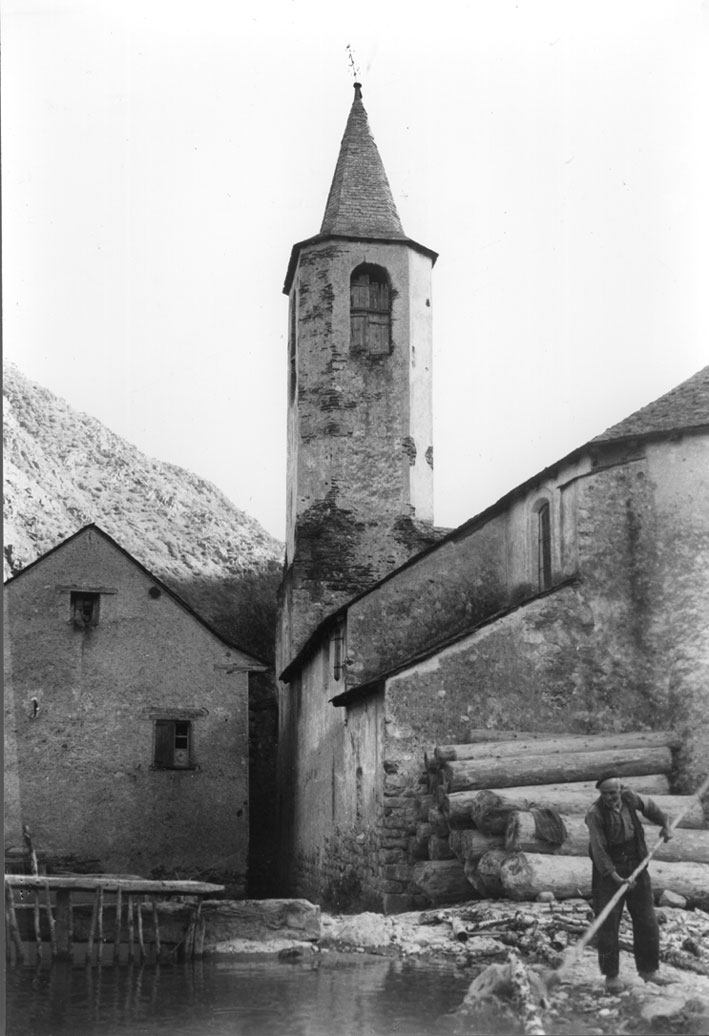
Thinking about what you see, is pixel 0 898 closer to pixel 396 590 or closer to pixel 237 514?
pixel 396 590

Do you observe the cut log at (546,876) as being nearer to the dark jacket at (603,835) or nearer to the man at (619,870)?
the man at (619,870)

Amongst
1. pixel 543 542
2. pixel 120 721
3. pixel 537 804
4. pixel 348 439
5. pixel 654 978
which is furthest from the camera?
pixel 348 439

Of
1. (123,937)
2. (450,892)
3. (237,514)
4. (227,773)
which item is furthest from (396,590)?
(237,514)

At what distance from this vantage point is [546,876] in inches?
548

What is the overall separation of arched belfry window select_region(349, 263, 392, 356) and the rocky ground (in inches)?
567

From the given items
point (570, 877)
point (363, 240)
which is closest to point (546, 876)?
point (570, 877)

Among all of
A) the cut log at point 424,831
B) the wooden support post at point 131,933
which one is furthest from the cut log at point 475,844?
the wooden support post at point 131,933

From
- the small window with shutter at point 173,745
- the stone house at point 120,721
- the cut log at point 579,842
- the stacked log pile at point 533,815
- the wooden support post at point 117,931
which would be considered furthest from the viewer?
the small window with shutter at point 173,745

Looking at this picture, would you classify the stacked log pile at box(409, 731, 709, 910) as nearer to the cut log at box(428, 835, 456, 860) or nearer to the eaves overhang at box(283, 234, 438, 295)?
the cut log at box(428, 835, 456, 860)

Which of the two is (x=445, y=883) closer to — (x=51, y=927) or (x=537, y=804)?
(x=537, y=804)

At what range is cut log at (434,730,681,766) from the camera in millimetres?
16078

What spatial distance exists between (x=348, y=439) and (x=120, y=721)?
801cm

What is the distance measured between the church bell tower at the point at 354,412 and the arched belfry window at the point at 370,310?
0.02m

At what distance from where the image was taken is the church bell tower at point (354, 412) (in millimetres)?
26188
